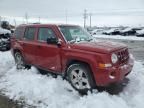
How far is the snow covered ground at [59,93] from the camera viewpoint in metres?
5.15

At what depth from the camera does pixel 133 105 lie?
16.7 feet

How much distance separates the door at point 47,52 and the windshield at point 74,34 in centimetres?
35

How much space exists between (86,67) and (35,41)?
2401mm

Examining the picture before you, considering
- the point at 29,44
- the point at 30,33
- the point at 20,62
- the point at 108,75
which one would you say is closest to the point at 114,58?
the point at 108,75

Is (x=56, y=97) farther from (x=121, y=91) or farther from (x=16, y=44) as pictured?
(x=16, y=44)

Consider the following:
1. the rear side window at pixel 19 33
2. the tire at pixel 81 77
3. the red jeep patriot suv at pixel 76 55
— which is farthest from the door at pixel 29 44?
the tire at pixel 81 77

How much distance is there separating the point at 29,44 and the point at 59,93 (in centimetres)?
249

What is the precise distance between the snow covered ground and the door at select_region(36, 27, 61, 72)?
423 mm

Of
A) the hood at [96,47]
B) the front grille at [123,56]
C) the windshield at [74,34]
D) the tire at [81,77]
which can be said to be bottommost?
the tire at [81,77]

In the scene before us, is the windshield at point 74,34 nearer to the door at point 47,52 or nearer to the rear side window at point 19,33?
the door at point 47,52

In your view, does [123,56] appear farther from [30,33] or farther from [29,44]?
[30,33]

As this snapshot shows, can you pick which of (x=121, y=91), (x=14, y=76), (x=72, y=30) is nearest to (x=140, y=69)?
(x=121, y=91)

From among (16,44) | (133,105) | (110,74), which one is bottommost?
(133,105)

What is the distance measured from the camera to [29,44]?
7.70 m
